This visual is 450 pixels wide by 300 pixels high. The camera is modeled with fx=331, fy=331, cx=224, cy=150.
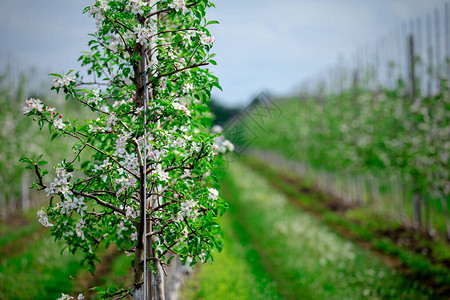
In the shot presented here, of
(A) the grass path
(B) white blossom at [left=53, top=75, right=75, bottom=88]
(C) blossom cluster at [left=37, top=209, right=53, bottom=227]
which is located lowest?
(A) the grass path

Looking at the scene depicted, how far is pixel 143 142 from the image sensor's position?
3117 millimetres

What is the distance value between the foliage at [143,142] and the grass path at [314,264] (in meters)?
5.00

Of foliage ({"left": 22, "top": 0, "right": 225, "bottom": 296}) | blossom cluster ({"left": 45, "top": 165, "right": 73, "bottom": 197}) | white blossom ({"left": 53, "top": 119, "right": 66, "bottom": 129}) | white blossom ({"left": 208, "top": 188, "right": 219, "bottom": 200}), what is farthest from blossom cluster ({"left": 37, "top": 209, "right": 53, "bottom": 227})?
white blossom ({"left": 208, "top": 188, "right": 219, "bottom": 200})

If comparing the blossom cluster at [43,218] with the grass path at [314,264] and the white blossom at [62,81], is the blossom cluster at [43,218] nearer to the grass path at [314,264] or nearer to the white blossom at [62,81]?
the white blossom at [62,81]

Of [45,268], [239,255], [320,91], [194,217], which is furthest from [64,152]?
[194,217]

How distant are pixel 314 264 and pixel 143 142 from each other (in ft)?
22.4

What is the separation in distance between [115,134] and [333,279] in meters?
6.48

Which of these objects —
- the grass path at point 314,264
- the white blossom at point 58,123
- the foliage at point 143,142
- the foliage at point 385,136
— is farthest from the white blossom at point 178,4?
the grass path at point 314,264

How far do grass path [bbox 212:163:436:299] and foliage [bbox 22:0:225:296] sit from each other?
500cm

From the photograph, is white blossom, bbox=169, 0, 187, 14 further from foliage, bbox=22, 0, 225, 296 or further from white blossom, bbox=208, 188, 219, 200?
white blossom, bbox=208, 188, 219, 200

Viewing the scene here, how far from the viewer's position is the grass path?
6988 mm

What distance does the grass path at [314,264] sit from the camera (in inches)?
275

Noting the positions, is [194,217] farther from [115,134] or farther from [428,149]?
[428,149]

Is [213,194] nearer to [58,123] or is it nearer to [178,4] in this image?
[58,123]
